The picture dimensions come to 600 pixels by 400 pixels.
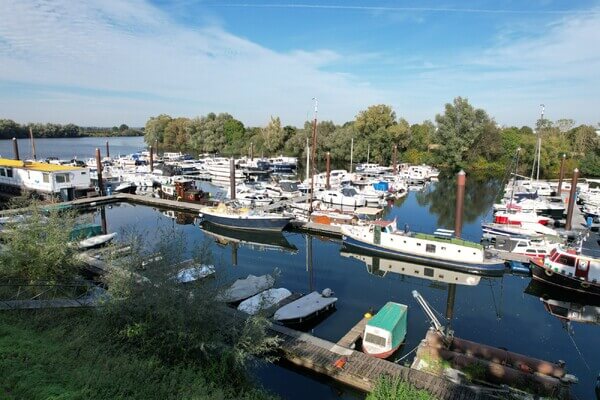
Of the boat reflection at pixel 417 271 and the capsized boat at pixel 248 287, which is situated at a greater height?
the capsized boat at pixel 248 287

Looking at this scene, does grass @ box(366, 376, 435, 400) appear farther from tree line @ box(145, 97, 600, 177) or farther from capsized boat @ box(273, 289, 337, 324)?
tree line @ box(145, 97, 600, 177)

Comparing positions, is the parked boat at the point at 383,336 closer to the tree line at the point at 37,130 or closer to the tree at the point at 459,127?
the tree at the point at 459,127

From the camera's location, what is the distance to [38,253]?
621 inches

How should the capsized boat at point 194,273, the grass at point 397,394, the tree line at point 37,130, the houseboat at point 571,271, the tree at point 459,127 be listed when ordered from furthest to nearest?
1. the tree line at point 37,130
2. the tree at point 459,127
3. the houseboat at point 571,271
4. the capsized boat at point 194,273
5. the grass at point 397,394

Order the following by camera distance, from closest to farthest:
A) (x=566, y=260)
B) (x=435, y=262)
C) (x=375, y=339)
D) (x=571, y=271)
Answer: (x=375, y=339) → (x=571, y=271) → (x=566, y=260) → (x=435, y=262)

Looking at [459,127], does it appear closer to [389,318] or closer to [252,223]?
[252,223]

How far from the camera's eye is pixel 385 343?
47.6 ft

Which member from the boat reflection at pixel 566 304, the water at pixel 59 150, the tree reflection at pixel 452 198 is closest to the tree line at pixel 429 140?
the tree reflection at pixel 452 198

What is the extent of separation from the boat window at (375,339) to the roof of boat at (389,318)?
38cm

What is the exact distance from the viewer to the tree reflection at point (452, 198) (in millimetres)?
42166

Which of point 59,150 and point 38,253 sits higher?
point 59,150

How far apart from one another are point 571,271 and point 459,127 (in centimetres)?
5818

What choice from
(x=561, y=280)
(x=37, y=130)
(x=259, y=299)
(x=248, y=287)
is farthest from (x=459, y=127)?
(x=37, y=130)

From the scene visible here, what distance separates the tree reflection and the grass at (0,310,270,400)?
106 feet
